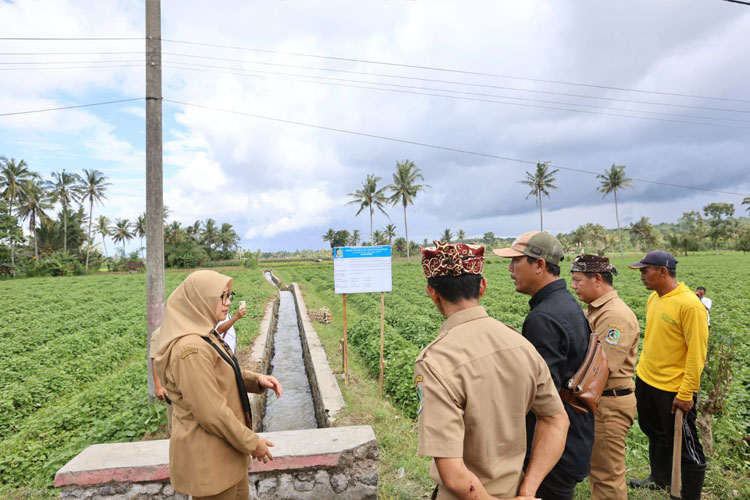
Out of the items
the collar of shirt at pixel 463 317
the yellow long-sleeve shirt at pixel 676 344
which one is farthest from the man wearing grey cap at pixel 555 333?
the yellow long-sleeve shirt at pixel 676 344

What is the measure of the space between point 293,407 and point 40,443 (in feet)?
11.9

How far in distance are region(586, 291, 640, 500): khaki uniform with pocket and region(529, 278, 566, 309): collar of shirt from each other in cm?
92

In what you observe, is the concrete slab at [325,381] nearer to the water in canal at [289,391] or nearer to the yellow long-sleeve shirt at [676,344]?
the water in canal at [289,391]

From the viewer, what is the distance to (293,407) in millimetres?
7410

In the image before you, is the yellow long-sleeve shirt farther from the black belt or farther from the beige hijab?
the beige hijab

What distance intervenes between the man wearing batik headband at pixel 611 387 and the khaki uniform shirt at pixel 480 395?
1.54m

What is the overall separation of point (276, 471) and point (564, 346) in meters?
2.51

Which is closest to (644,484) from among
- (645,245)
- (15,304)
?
(15,304)

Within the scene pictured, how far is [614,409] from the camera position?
9.23 ft

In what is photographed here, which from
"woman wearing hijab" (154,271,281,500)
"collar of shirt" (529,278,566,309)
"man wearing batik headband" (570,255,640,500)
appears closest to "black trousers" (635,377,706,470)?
"man wearing batik headband" (570,255,640,500)

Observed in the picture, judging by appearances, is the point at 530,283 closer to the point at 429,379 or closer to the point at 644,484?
the point at 429,379

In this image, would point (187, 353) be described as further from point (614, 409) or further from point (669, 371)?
point (669, 371)

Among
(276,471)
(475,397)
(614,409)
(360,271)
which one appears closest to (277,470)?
Answer: (276,471)

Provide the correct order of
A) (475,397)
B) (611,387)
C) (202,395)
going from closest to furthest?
(475,397) → (202,395) → (611,387)
